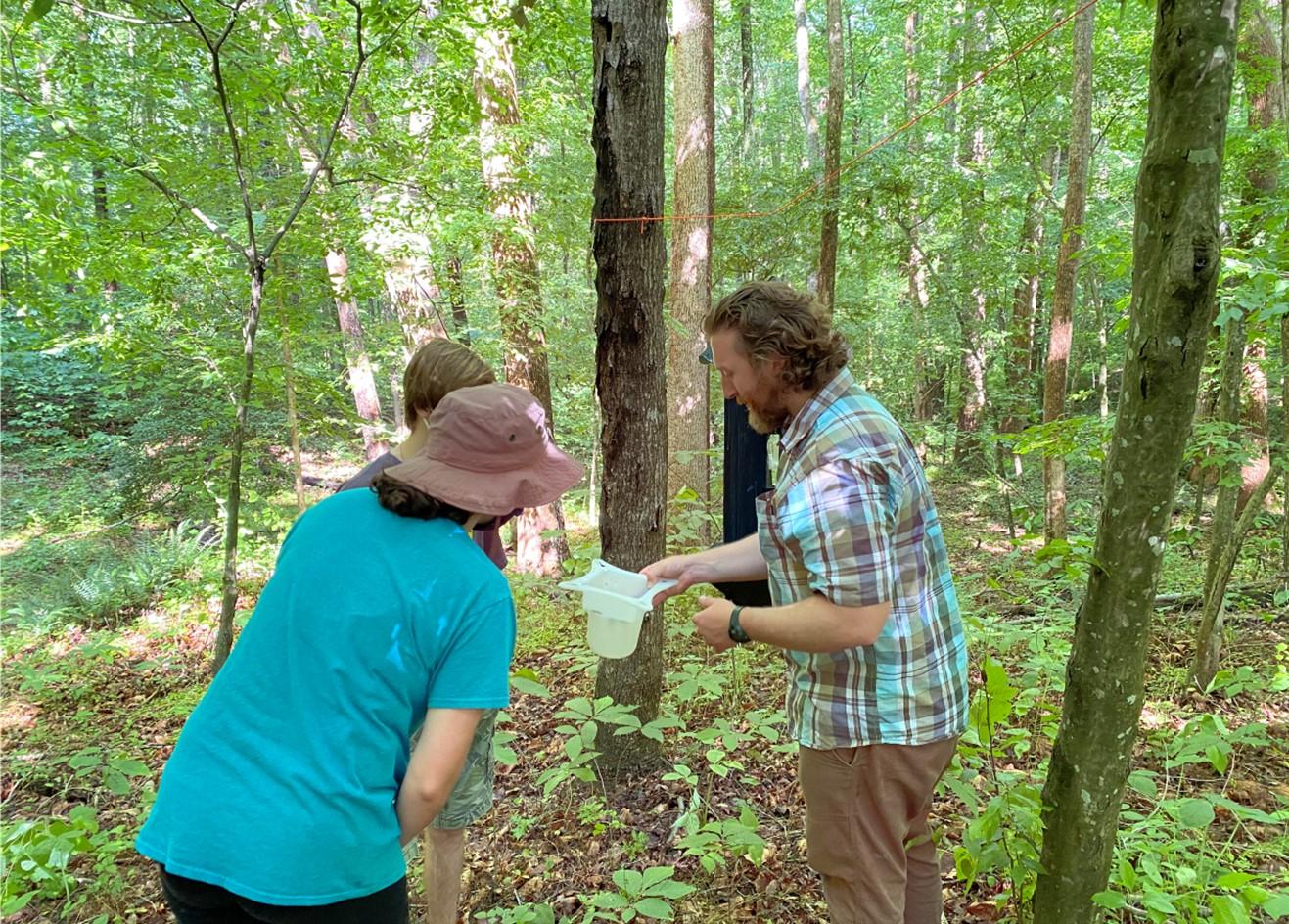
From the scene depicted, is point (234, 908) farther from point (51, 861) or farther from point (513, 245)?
point (513, 245)

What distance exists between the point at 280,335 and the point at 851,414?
6382 mm

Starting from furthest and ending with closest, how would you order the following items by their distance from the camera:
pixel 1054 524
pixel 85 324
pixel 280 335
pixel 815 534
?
1. pixel 85 324
2. pixel 1054 524
3. pixel 280 335
4. pixel 815 534

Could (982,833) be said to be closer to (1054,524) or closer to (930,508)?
(930,508)

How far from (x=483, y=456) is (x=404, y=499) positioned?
0.61 ft

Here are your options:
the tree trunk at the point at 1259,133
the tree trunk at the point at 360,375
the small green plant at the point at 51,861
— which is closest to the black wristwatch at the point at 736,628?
the small green plant at the point at 51,861

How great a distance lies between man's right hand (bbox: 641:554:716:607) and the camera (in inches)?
82.5

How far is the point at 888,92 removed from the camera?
21.4m

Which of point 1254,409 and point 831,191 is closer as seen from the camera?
point 1254,409

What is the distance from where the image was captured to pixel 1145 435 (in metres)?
A: 1.51

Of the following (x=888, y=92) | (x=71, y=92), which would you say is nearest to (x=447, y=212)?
(x=71, y=92)

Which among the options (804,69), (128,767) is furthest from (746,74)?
(128,767)

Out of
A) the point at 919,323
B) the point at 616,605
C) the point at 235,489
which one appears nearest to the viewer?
the point at 616,605

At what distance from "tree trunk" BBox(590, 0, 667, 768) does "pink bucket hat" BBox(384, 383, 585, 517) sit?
4.86 ft

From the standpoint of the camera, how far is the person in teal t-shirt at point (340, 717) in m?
1.18
